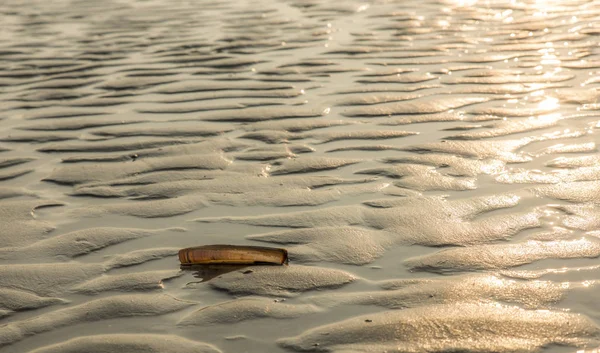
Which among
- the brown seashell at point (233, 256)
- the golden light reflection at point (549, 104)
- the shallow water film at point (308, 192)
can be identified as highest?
the brown seashell at point (233, 256)

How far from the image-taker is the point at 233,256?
2314 mm

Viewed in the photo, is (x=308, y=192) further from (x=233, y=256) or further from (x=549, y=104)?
(x=549, y=104)

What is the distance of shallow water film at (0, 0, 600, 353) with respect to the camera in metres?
2.01

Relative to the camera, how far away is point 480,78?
4.39 m

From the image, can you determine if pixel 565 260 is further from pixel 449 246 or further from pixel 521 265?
pixel 449 246

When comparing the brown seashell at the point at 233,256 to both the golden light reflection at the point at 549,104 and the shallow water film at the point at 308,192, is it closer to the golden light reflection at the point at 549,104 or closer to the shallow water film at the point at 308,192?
the shallow water film at the point at 308,192

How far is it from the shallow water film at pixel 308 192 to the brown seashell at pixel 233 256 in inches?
1.3

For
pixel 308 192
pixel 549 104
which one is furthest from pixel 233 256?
pixel 549 104

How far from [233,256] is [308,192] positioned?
0.61 meters

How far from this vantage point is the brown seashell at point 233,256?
2.30 meters

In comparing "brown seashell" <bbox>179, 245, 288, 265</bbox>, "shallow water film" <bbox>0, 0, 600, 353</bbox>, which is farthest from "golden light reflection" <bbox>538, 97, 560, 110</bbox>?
"brown seashell" <bbox>179, 245, 288, 265</bbox>

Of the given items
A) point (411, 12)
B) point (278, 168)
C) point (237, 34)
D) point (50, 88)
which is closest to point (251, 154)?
point (278, 168)

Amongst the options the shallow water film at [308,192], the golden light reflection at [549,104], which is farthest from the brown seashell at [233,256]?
the golden light reflection at [549,104]

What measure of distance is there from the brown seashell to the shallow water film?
0.03m
